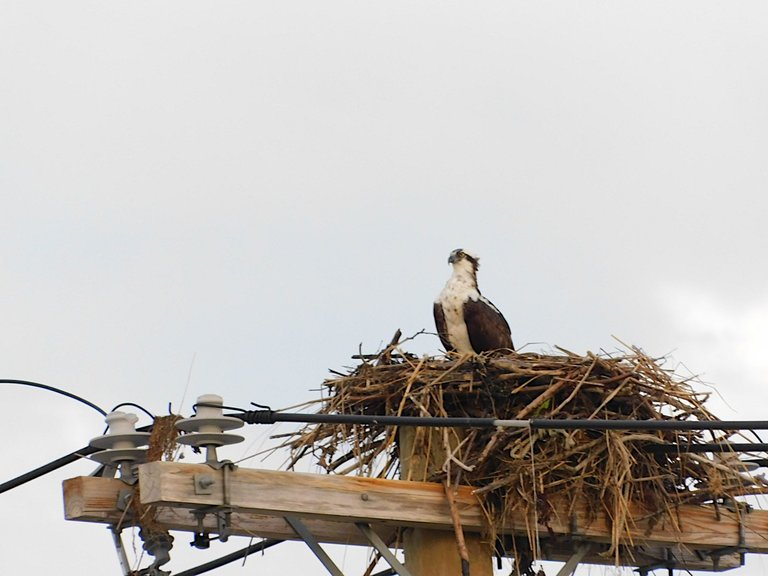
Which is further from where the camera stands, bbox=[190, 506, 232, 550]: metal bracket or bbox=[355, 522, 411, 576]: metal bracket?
bbox=[355, 522, 411, 576]: metal bracket

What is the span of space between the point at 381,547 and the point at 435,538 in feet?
1.06

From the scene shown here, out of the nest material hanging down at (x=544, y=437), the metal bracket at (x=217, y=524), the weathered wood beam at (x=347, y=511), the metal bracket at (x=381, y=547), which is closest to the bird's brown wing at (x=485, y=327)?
the nest material hanging down at (x=544, y=437)

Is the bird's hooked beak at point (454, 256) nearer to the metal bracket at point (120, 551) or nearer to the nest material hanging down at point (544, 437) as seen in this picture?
the nest material hanging down at point (544, 437)

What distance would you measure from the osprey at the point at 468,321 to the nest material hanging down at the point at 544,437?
1.80 meters

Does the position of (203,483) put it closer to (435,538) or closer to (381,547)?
(381,547)

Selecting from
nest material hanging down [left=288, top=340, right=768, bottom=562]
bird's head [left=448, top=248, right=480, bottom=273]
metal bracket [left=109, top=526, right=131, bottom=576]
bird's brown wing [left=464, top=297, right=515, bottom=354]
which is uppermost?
bird's head [left=448, top=248, right=480, bottom=273]

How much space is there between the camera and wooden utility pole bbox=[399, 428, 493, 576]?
21.0 feet

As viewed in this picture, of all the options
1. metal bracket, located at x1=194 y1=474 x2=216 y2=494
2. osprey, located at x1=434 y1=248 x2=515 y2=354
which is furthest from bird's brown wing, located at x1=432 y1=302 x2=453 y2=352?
metal bracket, located at x1=194 y1=474 x2=216 y2=494

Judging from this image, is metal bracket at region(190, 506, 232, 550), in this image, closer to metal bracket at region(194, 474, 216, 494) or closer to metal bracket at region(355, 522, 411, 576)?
metal bracket at region(194, 474, 216, 494)

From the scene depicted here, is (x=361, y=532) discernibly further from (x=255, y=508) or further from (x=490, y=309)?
(x=490, y=309)

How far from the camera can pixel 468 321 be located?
31.7 feet

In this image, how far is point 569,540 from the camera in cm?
674

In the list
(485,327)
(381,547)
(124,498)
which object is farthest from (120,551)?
(485,327)

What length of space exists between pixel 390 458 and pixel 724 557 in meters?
1.82
